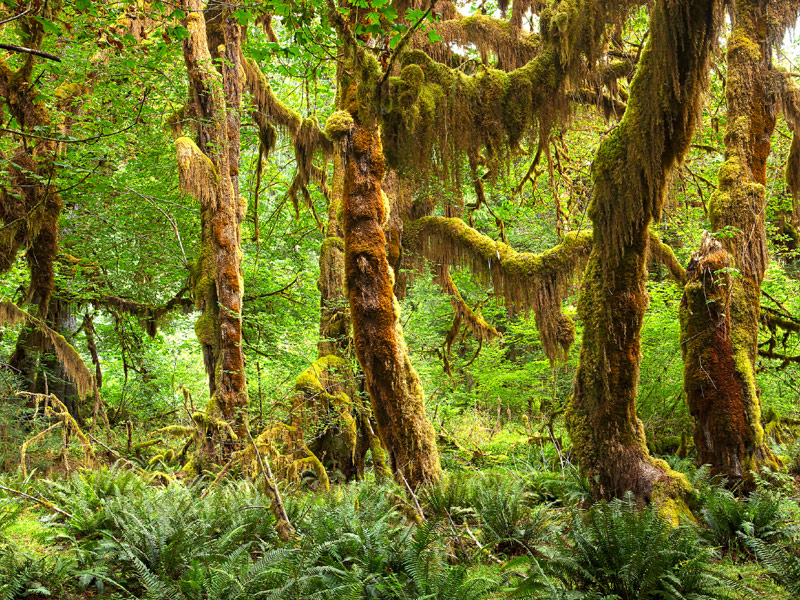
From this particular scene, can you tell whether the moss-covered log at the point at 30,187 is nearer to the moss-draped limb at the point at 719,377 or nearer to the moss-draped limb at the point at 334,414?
the moss-draped limb at the point at 334,414

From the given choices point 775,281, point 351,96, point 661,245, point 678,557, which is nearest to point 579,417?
point 678,557

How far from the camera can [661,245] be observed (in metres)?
7.83

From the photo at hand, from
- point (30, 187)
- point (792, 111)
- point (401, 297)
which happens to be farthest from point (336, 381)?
point (792, 111)

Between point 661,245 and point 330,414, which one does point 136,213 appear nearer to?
point 330,414

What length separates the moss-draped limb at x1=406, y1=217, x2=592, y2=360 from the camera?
279 inches

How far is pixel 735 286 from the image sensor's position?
22.6 ft

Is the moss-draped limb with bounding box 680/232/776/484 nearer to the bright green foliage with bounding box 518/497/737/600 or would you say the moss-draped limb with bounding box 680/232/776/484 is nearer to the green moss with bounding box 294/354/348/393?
the bright green foliage with bounding box 518/497/737/600

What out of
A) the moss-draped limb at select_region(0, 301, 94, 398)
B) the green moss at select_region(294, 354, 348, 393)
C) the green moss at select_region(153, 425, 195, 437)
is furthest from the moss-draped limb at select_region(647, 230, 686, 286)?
the moss-draped limb at select_region(0, 301, 94, 398)

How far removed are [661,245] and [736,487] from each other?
3282mm

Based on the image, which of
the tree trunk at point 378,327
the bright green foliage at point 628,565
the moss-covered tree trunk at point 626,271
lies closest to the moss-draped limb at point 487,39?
the tree trunk at point 378,327

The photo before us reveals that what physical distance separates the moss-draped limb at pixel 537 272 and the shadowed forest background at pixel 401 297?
4 cm

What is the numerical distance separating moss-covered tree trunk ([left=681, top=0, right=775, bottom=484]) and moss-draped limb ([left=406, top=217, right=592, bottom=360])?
1.47 metres

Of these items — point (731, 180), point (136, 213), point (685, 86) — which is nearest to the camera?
point (685, 86)

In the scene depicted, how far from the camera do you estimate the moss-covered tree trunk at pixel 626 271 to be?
5129 millimetres
